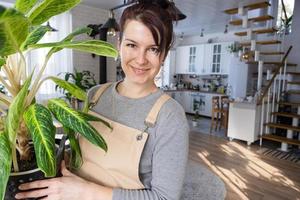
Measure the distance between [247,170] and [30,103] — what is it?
3.48 meters

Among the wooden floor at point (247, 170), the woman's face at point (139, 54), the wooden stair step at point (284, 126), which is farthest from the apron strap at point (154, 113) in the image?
the wooden stair step at point (284, 126)

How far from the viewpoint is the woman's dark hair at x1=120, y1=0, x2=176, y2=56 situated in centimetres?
72

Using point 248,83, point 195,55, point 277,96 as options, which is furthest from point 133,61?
point 195,55

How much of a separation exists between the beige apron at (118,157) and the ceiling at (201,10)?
10.7ft

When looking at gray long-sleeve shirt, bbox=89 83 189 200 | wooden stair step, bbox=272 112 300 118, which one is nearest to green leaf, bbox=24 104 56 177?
gray long-sleeve shirt, bbox=89 83 189 200

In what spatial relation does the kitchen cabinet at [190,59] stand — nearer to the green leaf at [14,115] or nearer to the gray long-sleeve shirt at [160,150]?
the gray long-sleeve shirt at [160,150]

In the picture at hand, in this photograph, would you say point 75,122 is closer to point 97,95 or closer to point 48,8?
point 48,8

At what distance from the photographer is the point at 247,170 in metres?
3.39

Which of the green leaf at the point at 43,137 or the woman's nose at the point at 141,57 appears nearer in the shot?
the green leaf at the point at 43,137

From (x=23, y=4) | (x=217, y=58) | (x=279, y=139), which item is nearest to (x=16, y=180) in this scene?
(x=23, y=4)

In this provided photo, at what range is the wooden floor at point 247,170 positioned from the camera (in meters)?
2.79

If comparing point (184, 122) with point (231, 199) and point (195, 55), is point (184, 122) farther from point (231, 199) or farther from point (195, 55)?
point (195, 55)

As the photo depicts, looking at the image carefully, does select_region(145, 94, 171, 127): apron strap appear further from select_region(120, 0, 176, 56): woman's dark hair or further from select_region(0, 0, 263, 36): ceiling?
select_region(0, 0, 263, 36): ceiling

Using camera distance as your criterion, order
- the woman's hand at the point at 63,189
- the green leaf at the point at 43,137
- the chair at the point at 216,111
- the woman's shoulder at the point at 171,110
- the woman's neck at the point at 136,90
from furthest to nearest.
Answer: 1. the chair at the point at 216,111
2. the woman's neck at the point at 136,90
3. the woman's shoulder at the point at 171,110
4. the woman's hand at the point at 63,189
5. the green leaf at the point at 43,137
